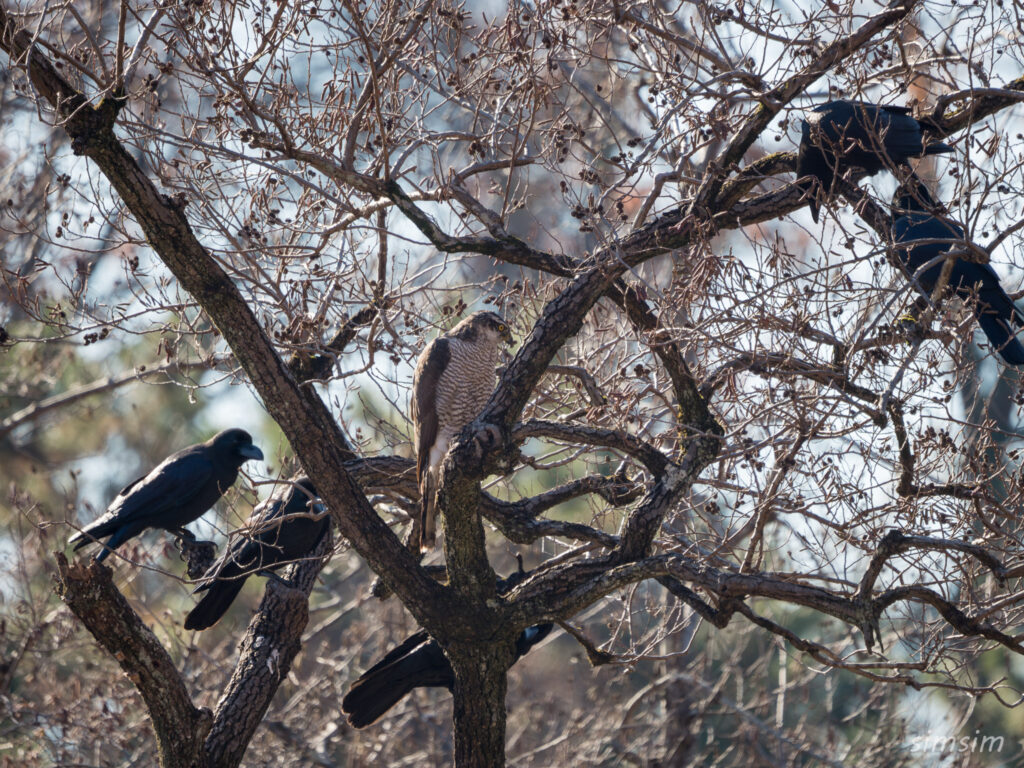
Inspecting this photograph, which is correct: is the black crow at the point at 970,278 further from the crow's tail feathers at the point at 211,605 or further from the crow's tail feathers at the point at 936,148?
the crow's tail feathers at the point at 211,605

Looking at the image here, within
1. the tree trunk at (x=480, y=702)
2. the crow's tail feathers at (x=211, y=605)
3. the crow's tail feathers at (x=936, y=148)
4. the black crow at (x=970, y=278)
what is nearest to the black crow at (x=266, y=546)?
the crow's tail feathers at (x=211, y=605)

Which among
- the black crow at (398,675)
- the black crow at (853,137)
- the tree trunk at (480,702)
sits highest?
the black crow at (853,137)

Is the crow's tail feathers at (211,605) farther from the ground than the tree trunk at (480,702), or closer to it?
farther from the ground

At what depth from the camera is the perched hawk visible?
17.4 feet

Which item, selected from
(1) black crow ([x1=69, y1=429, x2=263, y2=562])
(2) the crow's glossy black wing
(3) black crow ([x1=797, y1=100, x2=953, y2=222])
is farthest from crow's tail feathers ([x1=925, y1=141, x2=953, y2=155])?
(2) the crow's glossy black wing

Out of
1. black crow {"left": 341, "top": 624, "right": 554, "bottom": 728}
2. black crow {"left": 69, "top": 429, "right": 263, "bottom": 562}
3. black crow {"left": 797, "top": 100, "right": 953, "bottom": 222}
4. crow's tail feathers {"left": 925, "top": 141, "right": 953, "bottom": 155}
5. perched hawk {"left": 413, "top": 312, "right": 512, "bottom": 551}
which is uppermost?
black crow {"left": 69, "top": 429, "right": 263, "bottom": 562}

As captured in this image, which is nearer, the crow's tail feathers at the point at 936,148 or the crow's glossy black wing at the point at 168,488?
the crow's tail feathers at the point at 936,148

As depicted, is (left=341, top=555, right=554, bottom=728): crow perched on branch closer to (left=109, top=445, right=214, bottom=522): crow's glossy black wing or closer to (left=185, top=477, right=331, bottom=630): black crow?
(left=185, top=477, right=331, bottom=630): black crow

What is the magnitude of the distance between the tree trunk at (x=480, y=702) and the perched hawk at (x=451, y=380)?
0.84 meters

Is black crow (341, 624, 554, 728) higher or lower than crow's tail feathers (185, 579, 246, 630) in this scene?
lower

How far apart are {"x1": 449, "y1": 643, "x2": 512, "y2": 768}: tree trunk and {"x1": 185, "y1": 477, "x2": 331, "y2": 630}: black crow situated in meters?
0.99

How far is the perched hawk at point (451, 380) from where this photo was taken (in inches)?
209

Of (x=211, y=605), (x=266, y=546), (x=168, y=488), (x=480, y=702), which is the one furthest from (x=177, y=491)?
(x=480, y=702)

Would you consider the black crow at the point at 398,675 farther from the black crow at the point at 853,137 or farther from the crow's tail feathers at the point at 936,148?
the crow's tail feathers at the point at 936,148
